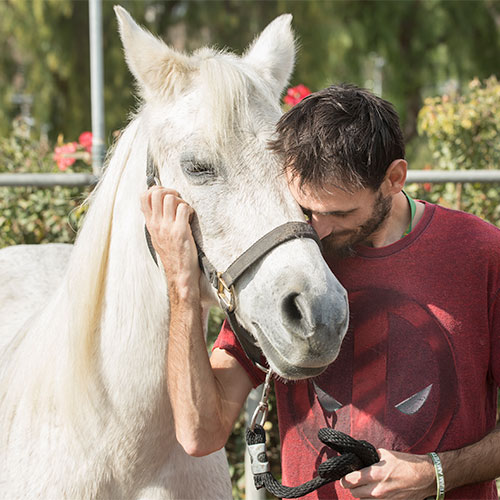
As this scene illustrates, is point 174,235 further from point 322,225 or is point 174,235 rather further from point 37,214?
point 37,214

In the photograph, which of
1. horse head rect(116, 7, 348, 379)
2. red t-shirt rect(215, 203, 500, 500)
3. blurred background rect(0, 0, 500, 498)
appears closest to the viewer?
horse head rect(116, 7, 348, 379)

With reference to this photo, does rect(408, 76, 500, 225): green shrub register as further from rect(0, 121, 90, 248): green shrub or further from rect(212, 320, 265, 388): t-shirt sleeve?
rect(212, 320, 265, 388): t-shirt sleeve

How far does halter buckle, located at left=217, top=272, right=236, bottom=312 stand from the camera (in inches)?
66.3

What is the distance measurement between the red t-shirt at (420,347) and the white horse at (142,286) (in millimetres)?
306

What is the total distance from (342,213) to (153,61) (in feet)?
2.20

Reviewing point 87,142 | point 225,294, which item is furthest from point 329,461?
point 87,142

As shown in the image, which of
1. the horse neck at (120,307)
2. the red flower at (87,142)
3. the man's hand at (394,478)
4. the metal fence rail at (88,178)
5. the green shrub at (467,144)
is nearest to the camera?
the man's hand at (394,478)

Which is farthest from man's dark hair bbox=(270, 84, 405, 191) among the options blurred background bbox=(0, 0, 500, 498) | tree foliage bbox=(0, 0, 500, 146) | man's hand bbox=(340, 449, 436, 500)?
tree foliage bbox=(0, 0, 500, 146)

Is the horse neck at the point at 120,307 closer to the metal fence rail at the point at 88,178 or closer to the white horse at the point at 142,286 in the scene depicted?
the white horse at the point at 142,286

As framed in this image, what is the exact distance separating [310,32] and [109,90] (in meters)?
3.60

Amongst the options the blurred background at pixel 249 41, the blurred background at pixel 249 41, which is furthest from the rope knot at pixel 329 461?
the blurred background at pixel 249 41

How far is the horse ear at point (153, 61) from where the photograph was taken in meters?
1.83

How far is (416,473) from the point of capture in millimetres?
1631

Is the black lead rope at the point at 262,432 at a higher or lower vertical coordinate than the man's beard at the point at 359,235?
lower
